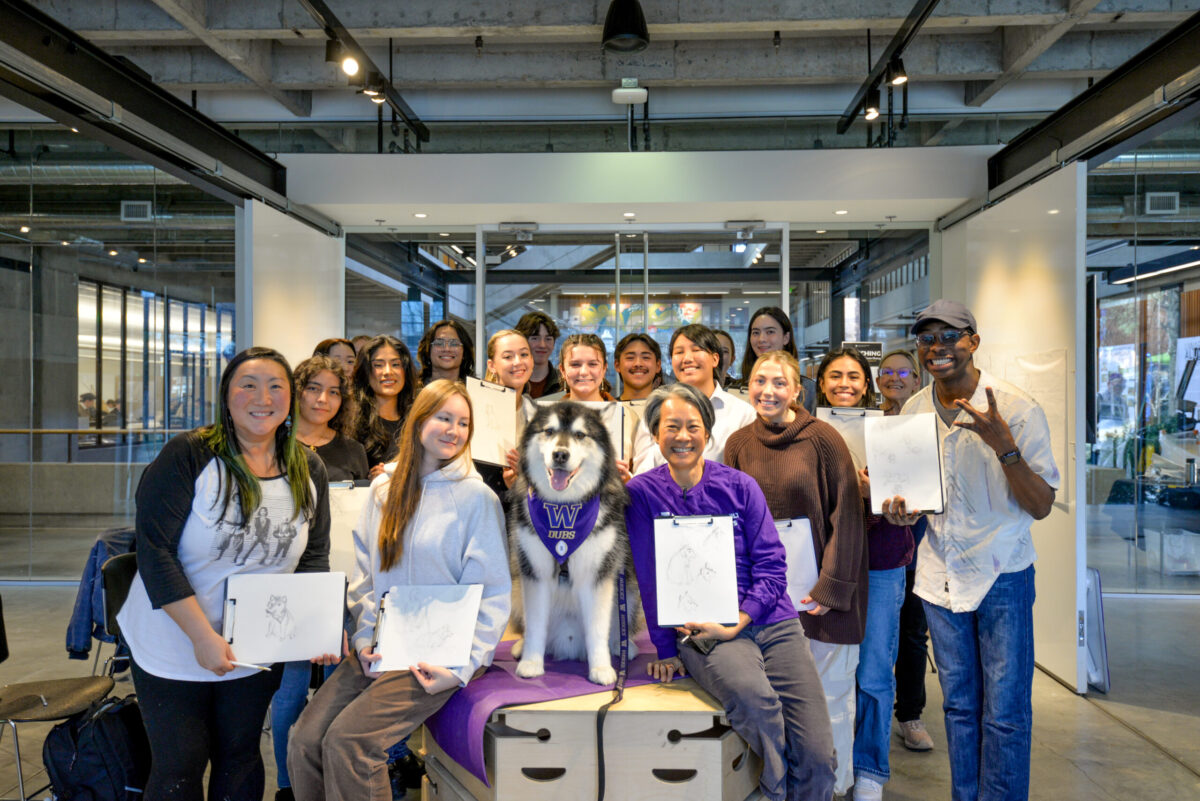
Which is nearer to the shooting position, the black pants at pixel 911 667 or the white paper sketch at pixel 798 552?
the white paper sketch at pixel 798 552

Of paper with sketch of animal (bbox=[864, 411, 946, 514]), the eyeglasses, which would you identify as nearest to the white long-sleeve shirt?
paper with sketch of animal (bbox=[864, 411, 946, 514])

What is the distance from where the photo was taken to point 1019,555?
89.1 inches

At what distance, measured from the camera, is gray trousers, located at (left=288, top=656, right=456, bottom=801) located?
193 cm

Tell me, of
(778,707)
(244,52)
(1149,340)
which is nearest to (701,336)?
(778,707)

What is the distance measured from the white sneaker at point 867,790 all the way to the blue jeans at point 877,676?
18 millimetres

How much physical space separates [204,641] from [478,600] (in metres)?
0.72

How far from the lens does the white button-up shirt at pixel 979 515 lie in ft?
7.40

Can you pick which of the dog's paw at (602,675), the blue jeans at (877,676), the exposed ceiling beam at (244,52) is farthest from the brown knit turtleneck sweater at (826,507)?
the exposed ceiling beam at (244,52)

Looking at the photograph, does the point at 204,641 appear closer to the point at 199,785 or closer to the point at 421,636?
the point at 199,785

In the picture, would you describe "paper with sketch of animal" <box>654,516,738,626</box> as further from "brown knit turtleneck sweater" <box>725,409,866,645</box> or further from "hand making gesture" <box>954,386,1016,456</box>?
"hand making gesture" <box>954,386,1016,456</box>

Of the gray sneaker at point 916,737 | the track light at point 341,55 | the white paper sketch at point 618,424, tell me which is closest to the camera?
the white paper sketch at point 618,424

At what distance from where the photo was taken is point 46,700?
8.16 feet

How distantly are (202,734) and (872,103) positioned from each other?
5.48 meters

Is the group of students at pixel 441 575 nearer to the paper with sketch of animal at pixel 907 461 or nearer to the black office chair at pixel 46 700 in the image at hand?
the paper with sketch of animal at pixel 907 461
